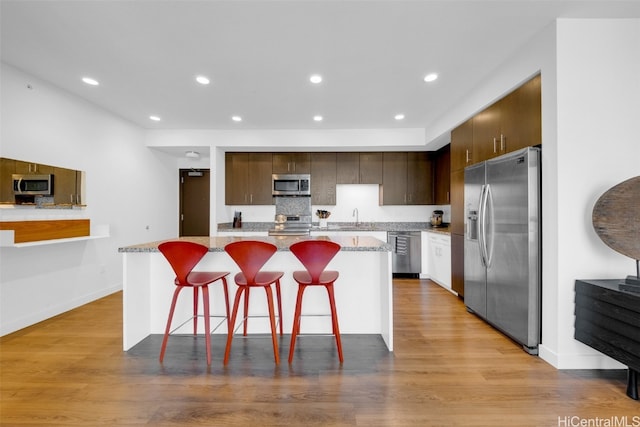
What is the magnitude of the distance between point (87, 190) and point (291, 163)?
3053 mm

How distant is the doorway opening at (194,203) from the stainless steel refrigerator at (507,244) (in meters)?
5.16

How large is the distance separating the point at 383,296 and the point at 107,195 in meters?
4.01

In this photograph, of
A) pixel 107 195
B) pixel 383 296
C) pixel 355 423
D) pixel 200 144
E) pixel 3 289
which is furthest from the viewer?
pixel 200 144

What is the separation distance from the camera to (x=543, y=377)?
6.80 ft

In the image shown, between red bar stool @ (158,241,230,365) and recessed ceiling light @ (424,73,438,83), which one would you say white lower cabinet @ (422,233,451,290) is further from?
red bar stool @ (158,241,230,365)

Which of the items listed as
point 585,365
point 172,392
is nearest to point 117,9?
point 172,392

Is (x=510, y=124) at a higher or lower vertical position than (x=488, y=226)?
higher

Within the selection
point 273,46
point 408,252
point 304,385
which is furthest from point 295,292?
point 408,252

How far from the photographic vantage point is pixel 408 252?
202 inches

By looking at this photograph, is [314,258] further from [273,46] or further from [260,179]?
[260,179]

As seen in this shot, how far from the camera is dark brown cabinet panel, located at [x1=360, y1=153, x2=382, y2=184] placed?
5.51 meters

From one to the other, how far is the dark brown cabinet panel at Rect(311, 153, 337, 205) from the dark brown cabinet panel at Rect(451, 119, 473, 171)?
2.12 metres

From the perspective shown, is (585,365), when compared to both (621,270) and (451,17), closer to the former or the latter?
(621,270)

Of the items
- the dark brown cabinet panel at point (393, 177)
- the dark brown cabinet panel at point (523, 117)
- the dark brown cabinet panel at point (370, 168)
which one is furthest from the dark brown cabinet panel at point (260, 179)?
the dark brown cabinet panel at point (523, 117)
